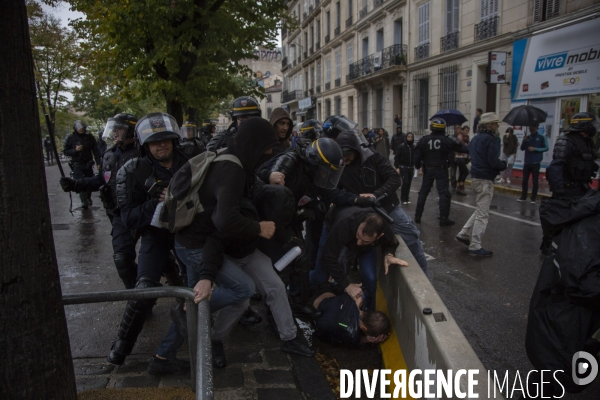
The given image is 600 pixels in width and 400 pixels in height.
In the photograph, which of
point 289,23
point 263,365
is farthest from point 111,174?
point 289,23

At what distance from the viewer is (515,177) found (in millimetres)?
14398

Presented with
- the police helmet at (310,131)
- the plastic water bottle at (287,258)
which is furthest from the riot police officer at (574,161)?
the plastic water bottle at (287,258)

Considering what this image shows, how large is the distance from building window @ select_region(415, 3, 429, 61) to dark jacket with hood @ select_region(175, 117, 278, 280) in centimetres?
2022

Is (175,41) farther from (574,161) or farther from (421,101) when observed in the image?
(421,101)

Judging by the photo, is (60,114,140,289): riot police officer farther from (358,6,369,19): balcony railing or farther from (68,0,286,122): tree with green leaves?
(358,6,369,19): balcony railing

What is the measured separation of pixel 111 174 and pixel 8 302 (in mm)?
2497

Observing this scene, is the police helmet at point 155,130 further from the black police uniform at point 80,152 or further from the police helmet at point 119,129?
the black police uniform at point 80,152

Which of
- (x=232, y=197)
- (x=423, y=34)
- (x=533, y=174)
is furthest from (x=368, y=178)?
(x=423, y=34)

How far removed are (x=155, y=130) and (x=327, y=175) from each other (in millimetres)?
1411

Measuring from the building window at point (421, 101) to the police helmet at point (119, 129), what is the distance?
19.0 metres

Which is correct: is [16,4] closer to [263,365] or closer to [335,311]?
[263,365]

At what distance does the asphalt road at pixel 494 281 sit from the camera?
12.3ft

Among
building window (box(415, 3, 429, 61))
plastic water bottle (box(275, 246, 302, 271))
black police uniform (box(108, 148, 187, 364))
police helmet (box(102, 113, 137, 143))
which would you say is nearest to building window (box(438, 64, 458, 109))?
building window (box(415, 3, 429, 61))

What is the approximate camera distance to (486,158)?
6.64 meters
